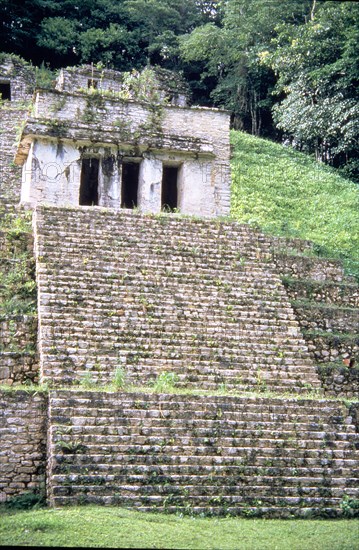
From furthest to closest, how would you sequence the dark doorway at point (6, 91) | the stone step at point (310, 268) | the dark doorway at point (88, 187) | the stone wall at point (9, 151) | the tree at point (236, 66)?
the tree at point (236, 66)
the dark doorway at point (6, 91)
the stone wall at point (9, 151)
the dark doorway at point (88, 187)
the stone step at point (310, 268)

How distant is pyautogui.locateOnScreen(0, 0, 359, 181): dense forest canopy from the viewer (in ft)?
72.8

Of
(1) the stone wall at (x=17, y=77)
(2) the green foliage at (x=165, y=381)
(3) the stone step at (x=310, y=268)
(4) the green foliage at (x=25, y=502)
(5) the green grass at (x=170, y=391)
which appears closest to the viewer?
(4) the green foliage at (x=25, y=502)

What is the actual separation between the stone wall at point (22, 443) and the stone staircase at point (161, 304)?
2.54ft

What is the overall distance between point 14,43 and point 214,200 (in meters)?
17.4

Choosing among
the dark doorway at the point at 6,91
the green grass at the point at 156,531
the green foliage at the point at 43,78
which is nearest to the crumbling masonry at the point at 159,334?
the green grass at the point at 156,531

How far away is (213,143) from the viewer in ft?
54.2

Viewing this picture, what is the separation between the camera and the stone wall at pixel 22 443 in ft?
27.9

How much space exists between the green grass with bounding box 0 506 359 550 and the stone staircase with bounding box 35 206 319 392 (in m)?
2.65

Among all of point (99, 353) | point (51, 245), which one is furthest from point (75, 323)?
point (51, 245)

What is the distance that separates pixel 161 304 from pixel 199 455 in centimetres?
337

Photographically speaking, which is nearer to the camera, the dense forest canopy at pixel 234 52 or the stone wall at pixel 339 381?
the stone wall at pixel 339 381

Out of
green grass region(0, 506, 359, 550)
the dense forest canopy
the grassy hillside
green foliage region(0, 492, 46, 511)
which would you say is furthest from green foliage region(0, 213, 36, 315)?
the dense forest canopy

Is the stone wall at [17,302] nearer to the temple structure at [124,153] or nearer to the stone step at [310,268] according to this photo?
the temple structure at [124,153]

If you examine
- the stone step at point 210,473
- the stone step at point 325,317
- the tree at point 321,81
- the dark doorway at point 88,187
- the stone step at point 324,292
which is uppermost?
the tree at point 321,81
